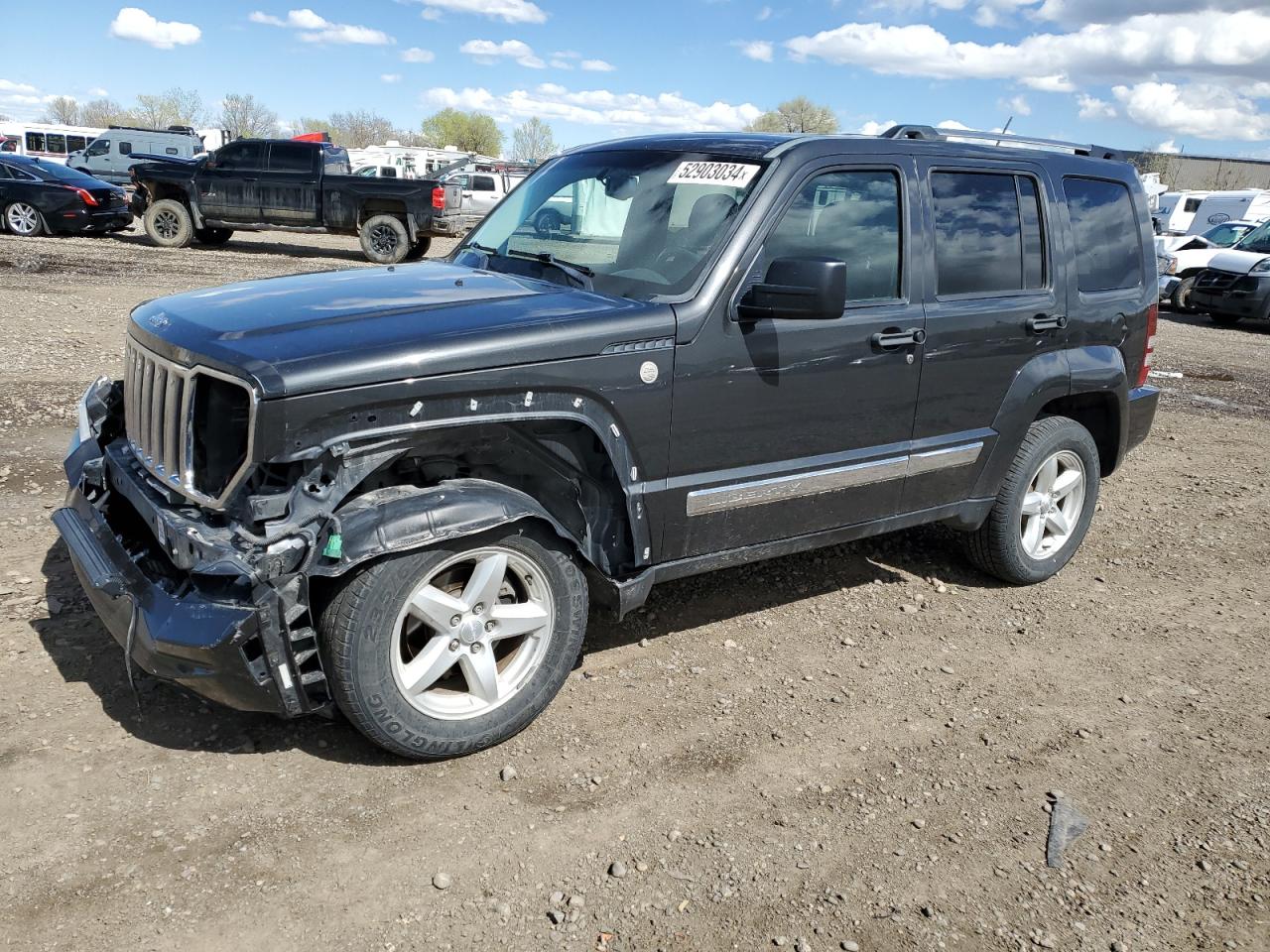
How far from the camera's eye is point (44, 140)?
38312mm

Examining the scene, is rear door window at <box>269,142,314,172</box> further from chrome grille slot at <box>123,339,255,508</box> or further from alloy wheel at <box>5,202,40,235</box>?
chrome grille slot at <box>123,339,255,508</box>

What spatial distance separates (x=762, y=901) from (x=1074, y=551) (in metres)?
3.40

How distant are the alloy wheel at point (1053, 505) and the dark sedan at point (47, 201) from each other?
18927 millimetres

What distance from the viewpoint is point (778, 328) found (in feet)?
12.7

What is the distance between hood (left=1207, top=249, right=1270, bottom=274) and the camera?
16.3 metres

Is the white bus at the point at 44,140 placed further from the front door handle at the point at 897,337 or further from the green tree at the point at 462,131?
the green tree at the point at 462,131

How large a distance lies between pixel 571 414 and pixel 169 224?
17878mm

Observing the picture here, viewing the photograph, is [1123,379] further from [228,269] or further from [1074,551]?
[228,269]

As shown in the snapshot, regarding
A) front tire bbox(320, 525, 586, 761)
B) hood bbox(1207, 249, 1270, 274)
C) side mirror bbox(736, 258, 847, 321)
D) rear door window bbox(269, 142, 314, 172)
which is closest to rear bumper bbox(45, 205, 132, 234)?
rear door window bbox(269, 142, 314, 172)

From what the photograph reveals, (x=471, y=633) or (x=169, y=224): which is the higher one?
(x=169, y=224)

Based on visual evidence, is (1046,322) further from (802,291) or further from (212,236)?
(212,236)

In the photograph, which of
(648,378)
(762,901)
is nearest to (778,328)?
(648,378)

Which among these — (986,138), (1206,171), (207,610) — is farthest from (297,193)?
(1206,171)

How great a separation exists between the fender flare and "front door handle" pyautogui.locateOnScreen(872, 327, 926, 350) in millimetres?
1620
